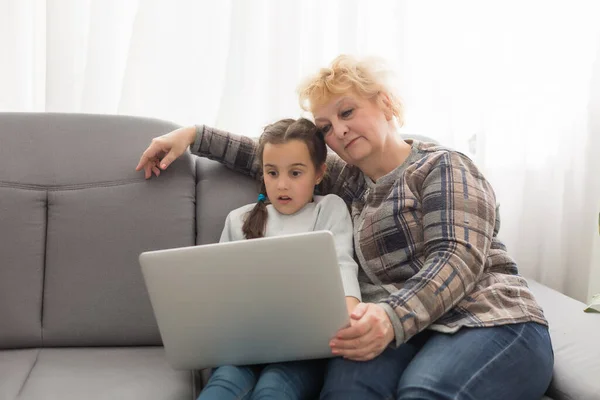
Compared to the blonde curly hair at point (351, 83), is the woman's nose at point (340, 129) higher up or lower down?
lower down

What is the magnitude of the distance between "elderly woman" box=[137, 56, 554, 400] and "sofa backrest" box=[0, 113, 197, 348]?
108 mm

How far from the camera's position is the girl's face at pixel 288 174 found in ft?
4.90

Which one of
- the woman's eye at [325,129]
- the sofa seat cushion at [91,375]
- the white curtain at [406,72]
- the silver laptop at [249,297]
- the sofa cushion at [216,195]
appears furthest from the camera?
the white curtain at [406,72]

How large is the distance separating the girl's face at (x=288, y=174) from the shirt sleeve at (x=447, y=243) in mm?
267

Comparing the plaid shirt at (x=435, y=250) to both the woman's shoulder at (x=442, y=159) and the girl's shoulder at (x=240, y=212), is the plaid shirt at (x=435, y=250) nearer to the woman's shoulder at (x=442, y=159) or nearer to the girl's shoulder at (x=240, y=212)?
the woman's shoulder at (x=442, y=159)

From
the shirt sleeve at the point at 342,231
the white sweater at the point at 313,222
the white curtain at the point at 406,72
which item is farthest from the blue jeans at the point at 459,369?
the white curtain at the point at 406,72

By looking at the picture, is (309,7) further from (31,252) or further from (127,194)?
(31,252)

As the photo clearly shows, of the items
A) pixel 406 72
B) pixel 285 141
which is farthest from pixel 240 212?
pixel 406 72

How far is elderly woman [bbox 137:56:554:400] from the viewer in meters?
1.19

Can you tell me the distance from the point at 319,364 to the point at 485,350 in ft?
1.08

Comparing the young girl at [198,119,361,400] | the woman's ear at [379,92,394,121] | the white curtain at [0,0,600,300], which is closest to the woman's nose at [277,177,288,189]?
the young girl at [198,119,361,400]

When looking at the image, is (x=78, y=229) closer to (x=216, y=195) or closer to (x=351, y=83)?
(x=216, y=195)

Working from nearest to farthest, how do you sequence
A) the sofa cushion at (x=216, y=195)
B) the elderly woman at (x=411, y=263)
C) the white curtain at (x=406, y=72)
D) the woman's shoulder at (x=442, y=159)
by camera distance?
the elderly woman at (x=411, y=263), the woman's shoulder at (x=442, y=159), the sofa cushion at (x=216, y=195), the white curtain at (x=406, y=72)

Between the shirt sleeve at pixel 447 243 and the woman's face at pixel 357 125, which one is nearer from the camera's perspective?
the shirt sleeve at pixel 447 243
